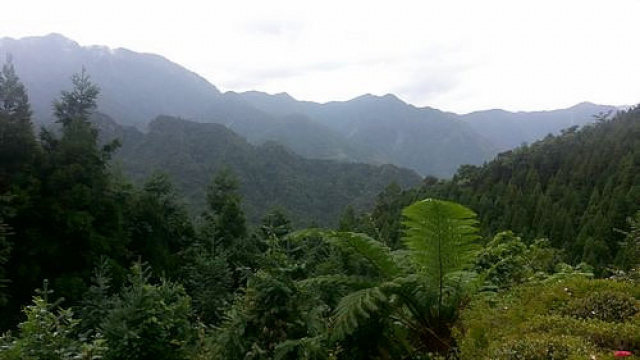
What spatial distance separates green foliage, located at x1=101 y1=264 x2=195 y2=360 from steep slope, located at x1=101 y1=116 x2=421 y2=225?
62167 mm

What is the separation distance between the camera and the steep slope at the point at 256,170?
77938 millimetres

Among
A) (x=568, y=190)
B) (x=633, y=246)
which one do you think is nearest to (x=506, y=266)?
(x=633, y=246)

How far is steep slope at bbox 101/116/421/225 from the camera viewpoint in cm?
7794

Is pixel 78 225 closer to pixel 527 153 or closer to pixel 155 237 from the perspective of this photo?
pixel 155 237

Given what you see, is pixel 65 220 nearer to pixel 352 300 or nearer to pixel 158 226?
pixel 158 226

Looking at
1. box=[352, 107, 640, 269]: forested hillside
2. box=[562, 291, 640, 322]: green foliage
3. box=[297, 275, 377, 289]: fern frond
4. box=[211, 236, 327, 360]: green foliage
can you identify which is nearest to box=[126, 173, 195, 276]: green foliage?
box=[211, 236, 327, 360]: green foliage

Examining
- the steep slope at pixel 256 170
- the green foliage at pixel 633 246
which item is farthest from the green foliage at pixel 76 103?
the steep slope at pixel 256 170

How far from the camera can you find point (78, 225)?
50.6ft

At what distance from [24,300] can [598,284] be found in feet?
→ 50.3

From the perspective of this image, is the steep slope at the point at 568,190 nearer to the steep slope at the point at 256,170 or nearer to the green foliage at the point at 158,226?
the green foliage at the point at 158,226

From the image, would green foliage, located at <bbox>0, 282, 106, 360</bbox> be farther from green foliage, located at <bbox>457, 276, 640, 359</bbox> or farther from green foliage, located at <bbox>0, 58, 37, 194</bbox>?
green foliage, located at <bbox>0, 58, 37, 194</bbox>

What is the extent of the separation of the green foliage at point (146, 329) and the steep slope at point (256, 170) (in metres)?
62.2

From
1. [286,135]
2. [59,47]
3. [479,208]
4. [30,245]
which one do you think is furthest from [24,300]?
[59,47]

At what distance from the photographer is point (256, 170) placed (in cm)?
8800
